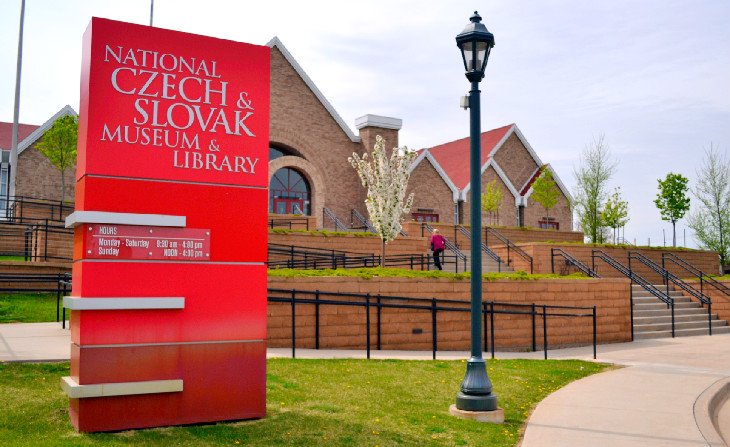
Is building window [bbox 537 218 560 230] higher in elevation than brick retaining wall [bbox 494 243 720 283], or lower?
higher

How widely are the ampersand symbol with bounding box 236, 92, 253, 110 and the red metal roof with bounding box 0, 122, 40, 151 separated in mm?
30175

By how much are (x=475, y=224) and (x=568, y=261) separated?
63.3ft

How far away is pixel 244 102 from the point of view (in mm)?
7414

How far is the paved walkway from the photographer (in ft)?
24.8

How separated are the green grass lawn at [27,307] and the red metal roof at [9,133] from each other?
18281mm

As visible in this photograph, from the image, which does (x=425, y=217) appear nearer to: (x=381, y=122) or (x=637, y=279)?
(x=381, y=122)

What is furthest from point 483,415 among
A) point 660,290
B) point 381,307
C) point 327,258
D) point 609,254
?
point 609,254

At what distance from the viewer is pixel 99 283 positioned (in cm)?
657

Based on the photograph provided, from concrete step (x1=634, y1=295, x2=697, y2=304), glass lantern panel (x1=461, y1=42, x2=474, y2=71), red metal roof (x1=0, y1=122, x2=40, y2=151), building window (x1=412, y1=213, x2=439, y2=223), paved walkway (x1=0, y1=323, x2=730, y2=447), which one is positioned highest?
red metal roof (x1=0, y1=122, x2=40, y2=151)

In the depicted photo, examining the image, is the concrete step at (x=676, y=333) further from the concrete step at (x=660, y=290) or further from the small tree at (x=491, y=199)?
the small tree at (x=491, y=199)

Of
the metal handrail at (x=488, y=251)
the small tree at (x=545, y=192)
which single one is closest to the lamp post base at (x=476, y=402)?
the metal handrail at (x=488, y=251)

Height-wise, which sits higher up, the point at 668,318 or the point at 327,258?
the point at 327,258

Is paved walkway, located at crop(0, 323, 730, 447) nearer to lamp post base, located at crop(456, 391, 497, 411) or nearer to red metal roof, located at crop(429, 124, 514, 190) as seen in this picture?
lamp post base, located at crop(456, 391, 497, 411)

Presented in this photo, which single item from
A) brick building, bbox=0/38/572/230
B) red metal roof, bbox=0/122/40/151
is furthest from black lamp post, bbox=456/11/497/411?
red metal roof, bbox=0/122/40/151
